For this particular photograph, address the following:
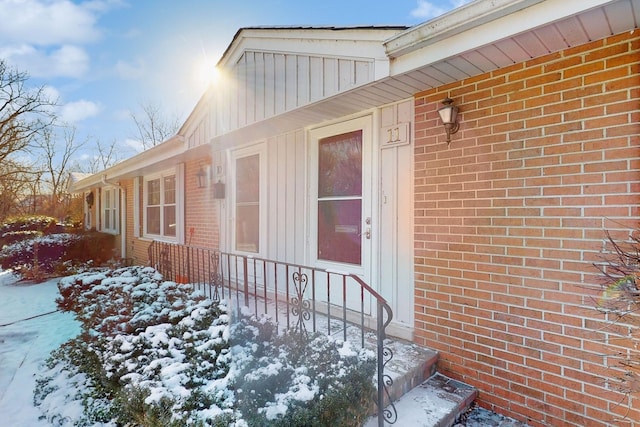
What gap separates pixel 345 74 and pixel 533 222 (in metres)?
1.81

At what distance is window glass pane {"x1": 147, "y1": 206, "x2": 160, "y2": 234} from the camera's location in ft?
26.0

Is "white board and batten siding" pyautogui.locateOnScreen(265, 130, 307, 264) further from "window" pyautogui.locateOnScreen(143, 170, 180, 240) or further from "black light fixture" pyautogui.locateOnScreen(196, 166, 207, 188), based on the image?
"window" pyautogui.locateOnScreen(143, 170, 180, 240)

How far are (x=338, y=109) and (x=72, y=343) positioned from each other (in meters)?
4.13

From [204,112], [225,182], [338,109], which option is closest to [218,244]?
[225,182]

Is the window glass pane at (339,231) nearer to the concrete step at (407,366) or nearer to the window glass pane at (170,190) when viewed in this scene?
the concrete step at (407,366)

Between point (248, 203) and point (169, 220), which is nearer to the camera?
point (248, 203)

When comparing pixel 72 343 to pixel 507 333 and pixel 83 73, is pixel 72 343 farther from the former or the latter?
pixel 83 73

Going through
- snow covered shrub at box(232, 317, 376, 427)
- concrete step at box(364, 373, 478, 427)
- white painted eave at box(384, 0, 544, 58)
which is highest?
white painted eave at box(384, 0, 544, 58)

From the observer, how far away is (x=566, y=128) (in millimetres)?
2121

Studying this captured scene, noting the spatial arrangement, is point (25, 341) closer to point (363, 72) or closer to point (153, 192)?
point (153, 192)

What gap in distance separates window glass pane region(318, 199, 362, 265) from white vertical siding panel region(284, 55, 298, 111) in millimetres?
1153

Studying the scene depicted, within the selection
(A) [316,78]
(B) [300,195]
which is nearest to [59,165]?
(B) [300,195]

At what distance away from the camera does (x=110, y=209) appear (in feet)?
38.3

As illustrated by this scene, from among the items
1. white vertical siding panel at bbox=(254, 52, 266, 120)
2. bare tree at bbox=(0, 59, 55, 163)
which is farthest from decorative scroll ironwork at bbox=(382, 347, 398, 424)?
bare tree at bbox=(0, 59, 55, 163)
